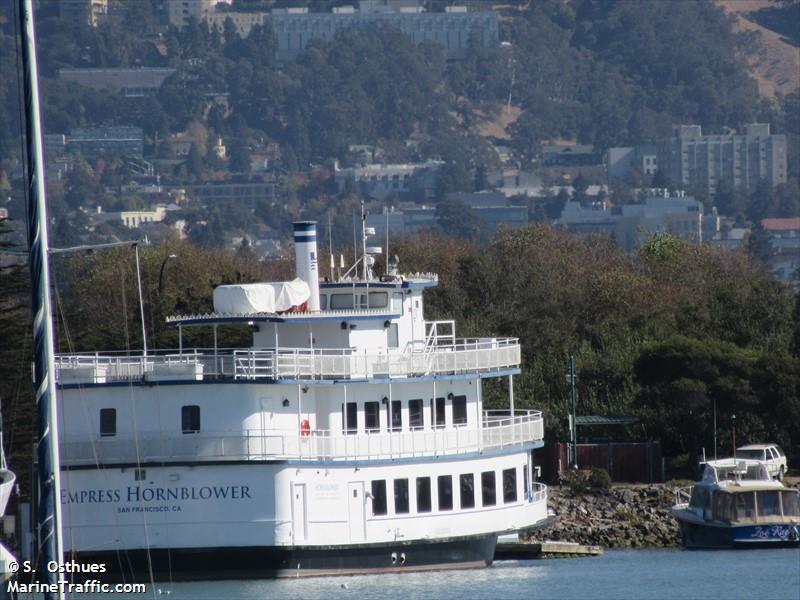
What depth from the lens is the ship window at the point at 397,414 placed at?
4306 centimetres

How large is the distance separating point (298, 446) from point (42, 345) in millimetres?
14398

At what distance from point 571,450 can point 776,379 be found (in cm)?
526

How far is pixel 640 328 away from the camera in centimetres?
6744

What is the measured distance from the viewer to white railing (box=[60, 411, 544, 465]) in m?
40.7

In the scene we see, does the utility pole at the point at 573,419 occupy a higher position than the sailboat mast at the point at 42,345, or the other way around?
the sailboat mast at the point at 42,345

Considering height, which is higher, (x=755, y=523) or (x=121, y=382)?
(x=121, y=382)

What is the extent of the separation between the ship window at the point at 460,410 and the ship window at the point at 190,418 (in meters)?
5.51

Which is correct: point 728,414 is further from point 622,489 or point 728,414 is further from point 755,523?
point 755,523

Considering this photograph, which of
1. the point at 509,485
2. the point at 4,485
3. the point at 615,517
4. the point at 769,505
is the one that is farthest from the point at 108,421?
the point at 769,505

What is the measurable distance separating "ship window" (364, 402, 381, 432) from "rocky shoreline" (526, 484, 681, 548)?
808 centimetres

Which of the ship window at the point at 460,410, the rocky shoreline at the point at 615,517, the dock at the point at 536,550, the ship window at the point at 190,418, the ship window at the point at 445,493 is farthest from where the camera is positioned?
the rocky shoreline at the point at 615,517

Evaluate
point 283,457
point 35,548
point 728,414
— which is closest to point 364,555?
point 283,457

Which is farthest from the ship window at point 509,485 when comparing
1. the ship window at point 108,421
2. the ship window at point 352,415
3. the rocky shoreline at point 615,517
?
the ship window at point 108,421

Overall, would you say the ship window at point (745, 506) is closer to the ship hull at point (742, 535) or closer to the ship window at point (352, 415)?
the ship hull at point (742, 535)
